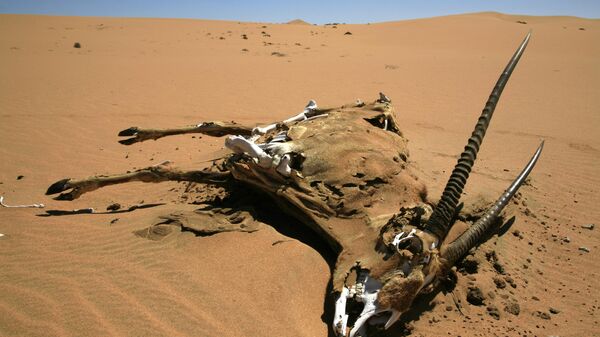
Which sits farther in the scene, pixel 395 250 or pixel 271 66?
pixel 271 66

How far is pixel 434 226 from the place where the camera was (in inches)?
109

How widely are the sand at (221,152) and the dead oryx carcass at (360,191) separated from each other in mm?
334

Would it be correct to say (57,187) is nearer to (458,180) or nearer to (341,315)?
(341,315)

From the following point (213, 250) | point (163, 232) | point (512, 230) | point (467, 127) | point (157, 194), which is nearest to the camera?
point (213, 250)

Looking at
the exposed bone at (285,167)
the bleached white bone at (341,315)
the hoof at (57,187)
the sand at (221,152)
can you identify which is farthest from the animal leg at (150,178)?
the bleached white bone at (341,315)

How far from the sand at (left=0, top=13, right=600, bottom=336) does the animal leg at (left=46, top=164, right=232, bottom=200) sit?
305 mm

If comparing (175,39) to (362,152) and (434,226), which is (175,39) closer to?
(362,152)

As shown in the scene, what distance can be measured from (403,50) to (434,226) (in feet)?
57.8

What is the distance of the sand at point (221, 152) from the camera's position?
297 cm

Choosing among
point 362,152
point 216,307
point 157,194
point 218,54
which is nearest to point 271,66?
point 218,54

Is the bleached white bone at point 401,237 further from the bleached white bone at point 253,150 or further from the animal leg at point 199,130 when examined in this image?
the animal leg at point 199,130

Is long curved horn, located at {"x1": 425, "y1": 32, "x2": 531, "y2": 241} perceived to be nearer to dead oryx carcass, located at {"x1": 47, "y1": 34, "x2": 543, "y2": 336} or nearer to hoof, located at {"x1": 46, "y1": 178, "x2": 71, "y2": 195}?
dead oryx carcass, located at {"x1": 47, "y1": 34, "x2": 543, "y2": 336}

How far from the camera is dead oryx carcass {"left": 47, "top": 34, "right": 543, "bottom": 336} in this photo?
263 centimetres

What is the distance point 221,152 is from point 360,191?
302 centimetres
